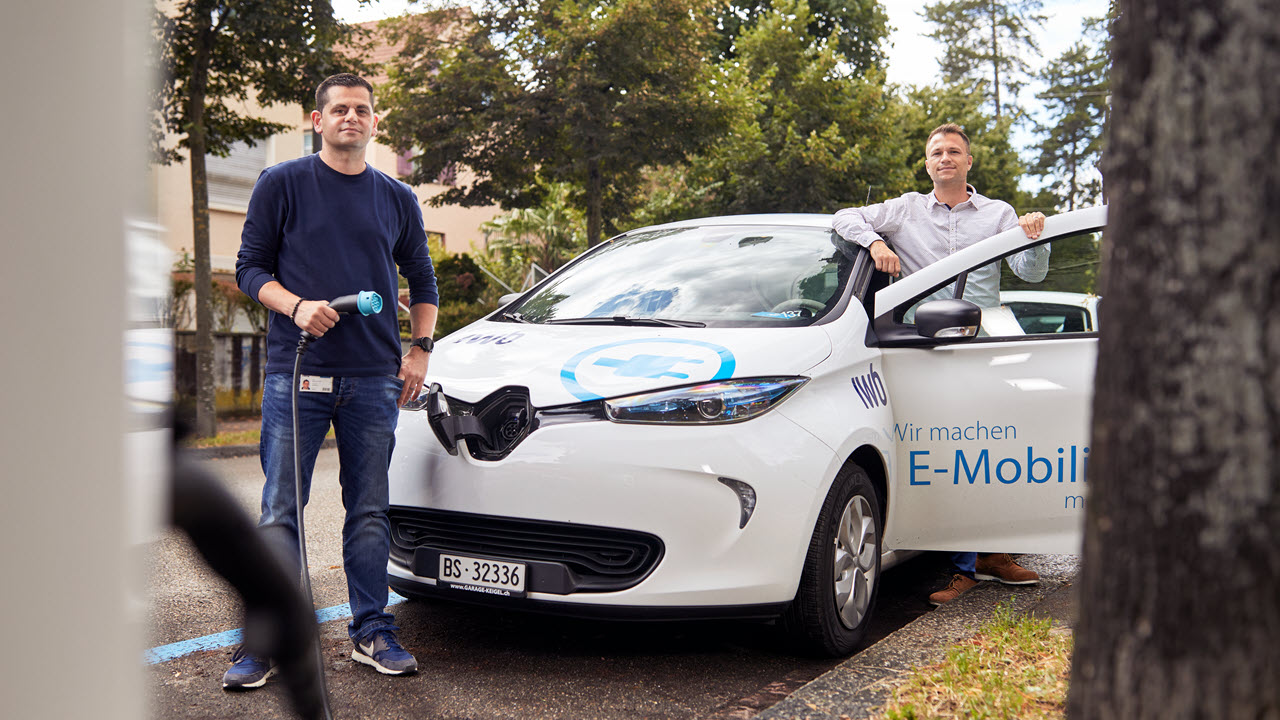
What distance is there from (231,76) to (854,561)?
9.79 m

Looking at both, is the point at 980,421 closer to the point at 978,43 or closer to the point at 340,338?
the point at 340,338

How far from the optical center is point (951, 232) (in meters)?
4.94

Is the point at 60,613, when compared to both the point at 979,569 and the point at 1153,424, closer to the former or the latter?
the point at 1153,424

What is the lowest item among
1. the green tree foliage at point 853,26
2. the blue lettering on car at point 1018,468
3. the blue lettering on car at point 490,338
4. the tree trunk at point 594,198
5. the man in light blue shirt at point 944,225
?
the blue lettering on car at point 1018,468

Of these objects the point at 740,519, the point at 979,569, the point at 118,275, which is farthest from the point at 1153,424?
the point at 979,569

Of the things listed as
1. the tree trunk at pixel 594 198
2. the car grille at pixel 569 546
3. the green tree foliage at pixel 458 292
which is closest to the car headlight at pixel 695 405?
the car grille at pixel 569 546

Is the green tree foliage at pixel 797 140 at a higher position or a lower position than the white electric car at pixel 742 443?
higher

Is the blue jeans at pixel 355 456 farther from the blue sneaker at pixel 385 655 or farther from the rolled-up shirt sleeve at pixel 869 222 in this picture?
the rolled-up shirt sleeve at pixel 869 222

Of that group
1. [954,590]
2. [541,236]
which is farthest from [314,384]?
[541,236]

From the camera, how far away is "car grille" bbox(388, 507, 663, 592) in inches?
138

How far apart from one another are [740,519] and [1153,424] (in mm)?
2026

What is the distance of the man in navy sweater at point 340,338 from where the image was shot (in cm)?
354

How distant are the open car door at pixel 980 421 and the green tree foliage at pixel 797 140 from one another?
1885 cm

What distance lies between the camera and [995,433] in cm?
407
